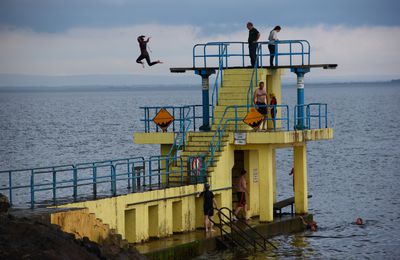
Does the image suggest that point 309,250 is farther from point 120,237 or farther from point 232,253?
point 120,237

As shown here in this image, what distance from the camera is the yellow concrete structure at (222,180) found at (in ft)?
105

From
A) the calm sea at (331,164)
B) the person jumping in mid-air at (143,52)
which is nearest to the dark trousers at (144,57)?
the person jumping in mid-air at (143,52)

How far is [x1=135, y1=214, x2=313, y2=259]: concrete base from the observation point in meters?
31.1

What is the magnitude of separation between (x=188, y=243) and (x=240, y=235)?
2.47 meters

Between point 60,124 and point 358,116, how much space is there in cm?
3348

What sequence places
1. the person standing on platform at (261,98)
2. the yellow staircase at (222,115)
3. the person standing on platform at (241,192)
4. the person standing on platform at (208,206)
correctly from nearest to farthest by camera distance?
the person standing on platform at (208,206) < the yellow staircase at (222,115) < the person standing on platform at (241,192) < the person standing on platform at (261,98)

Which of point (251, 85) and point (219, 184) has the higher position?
point (251, 85)

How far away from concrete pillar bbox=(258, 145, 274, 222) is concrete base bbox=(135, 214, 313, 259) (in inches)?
16.3

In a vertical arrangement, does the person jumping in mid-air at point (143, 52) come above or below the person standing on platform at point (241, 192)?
above

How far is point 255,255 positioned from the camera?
33.9m

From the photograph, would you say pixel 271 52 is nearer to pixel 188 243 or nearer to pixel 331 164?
pixel 188 243

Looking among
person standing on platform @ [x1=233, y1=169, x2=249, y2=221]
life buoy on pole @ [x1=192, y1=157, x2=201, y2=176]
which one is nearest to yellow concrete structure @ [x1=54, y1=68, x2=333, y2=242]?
person standing on platform @ [x1=233, y1=169, x2=249, y2=221]

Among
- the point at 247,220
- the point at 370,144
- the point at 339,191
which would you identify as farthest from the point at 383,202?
the point at 370,144

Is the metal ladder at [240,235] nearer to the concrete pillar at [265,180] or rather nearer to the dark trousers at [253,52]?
the concrete pillar at [265,180]
